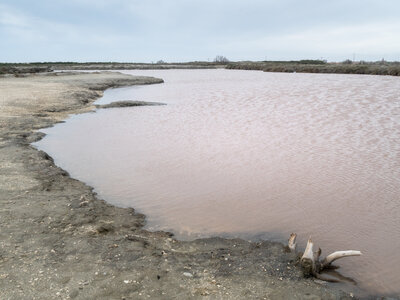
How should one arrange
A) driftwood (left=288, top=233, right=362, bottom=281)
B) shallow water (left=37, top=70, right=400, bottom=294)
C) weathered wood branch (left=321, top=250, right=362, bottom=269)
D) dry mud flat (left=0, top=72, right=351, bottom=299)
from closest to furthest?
1. dry mud flat (left=0, top=72, right=351, bottom=299)
2. driftwood (left=288, top=233, right=362, bottom=281)
3. weathered wood branch (left=321, top=250, right=362, bottom=269)
4. shallow water (left=37, top=70, right=400, bottom=294)

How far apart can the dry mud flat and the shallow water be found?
744mm

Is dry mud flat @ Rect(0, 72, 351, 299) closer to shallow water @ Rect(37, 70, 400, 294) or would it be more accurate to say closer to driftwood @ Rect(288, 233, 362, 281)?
driftwood @ Rect(288, 233, 362, 281)

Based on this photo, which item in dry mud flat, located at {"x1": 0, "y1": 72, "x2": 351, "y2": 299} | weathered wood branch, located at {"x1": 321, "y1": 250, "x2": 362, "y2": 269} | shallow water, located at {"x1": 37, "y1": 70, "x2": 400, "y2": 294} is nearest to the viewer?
dry mud flat, located at {"x1": 0, "y1": 72, "x2": 351, "y2": 299}

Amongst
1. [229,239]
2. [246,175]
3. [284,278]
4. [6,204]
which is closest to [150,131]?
[246,175]

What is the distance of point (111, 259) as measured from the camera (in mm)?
5238

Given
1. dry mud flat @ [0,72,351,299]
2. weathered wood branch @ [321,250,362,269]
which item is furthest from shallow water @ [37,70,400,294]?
dry mud flat @ [0,72,351,299]

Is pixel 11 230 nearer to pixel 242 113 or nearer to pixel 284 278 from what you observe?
pixel 284 278

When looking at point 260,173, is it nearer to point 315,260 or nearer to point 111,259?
point 315,260

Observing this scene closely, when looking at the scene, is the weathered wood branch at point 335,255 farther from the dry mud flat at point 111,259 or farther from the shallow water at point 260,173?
the dry mud flat at point 111,259

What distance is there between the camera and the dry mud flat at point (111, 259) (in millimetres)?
4531

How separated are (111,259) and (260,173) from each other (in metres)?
5.35

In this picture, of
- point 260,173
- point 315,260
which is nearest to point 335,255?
point 315,260

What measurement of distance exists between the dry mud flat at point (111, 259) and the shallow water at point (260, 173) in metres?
0.74

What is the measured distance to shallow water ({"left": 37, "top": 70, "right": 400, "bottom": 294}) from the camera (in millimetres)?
6543
